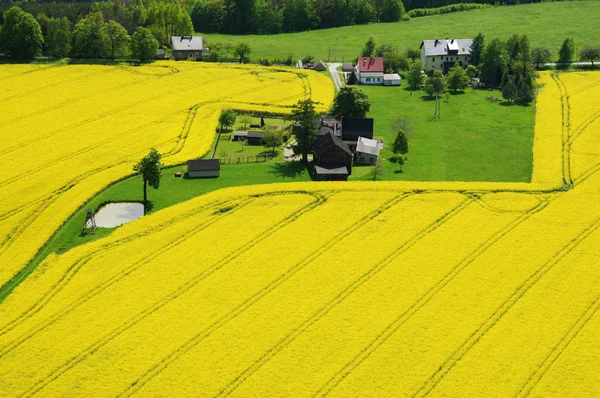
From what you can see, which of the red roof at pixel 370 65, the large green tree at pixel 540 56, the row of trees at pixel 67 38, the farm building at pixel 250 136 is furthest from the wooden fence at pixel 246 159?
the large green tree at pixel 540 56

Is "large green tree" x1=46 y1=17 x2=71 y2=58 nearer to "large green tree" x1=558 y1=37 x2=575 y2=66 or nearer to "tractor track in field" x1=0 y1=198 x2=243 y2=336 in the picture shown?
"tractor track in field" x1=0 y1=198 x2=243 y2=336

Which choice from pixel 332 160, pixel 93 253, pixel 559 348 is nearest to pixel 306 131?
pixel 332 160

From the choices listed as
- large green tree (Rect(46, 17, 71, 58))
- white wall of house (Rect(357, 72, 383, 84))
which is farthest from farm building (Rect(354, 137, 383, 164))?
large green tree (Rect(46, 17, 71, 58))

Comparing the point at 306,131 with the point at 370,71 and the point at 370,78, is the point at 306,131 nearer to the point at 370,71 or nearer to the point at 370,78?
the point at 370,78

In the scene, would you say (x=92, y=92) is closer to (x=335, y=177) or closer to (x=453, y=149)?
(x=335, y=177)

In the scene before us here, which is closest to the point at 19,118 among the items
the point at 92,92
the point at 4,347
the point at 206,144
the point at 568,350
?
the point at 92,92
